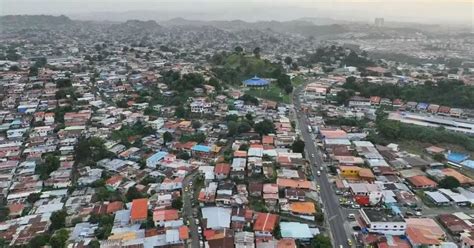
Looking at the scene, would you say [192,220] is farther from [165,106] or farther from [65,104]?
[65,104]

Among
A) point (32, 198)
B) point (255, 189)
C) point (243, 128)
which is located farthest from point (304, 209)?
point (32, 198)

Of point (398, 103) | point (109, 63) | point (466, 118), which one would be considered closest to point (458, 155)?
point (466, 118)

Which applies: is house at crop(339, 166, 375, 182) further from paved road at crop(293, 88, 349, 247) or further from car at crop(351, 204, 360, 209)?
car at crop(351, 204, 360, 209)

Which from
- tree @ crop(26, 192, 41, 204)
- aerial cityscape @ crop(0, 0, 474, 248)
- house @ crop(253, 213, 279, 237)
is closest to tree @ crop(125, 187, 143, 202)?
aerial cityscape @ crop(0, 0, 474, 248)

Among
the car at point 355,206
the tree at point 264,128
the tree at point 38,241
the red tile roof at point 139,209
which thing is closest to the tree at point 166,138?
the tree at point 264,128

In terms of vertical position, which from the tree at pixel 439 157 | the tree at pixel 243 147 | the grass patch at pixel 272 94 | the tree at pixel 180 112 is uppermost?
the grass patch at pixel 272 94

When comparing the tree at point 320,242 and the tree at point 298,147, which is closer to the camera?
the tree at point 320,242

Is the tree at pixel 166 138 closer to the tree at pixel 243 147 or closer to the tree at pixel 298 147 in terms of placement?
the tree at pixel 243 147

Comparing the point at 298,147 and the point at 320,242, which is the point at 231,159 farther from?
the point at 320,242
